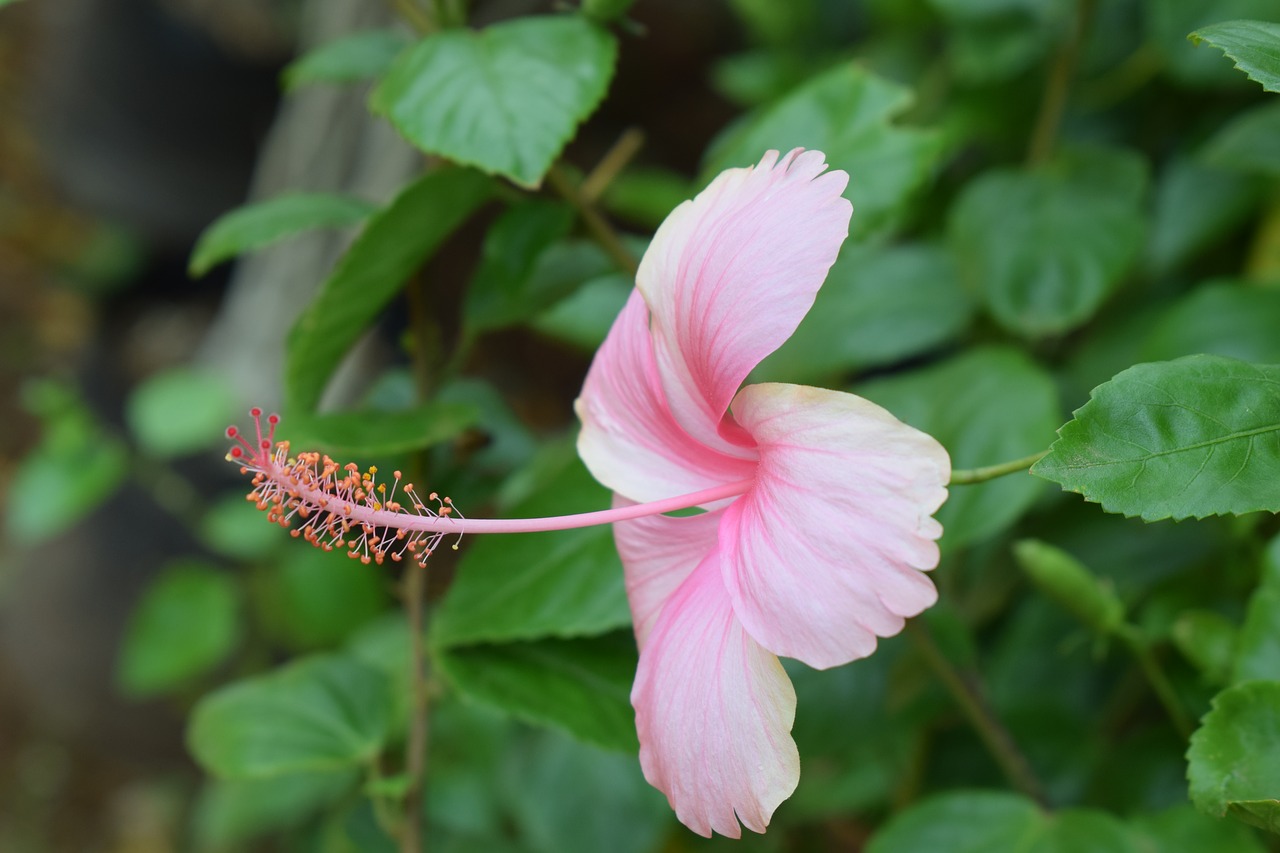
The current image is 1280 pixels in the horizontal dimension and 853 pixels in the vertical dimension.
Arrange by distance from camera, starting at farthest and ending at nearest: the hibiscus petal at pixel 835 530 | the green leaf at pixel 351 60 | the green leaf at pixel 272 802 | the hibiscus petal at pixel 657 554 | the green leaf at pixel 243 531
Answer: the green leaf at pixel 243 531 → the green leaf at pixel 272 802 → the green leaf at pixel 351 60 → the hibiscus petal at pixel 657 554 → the hibiscus petal at pixel 835 530

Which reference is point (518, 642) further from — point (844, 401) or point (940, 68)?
point (940, 68)

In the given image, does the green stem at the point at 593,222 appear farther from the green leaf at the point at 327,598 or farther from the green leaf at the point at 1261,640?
the green leaf at the point at 327,598

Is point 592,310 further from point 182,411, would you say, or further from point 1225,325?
point 182,411

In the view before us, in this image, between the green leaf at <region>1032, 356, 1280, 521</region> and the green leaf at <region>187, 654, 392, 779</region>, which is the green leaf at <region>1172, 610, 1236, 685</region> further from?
the green leaf at <region>187, 654, 392, 779</region>

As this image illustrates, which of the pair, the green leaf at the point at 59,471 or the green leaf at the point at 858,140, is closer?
the green leaf at the point at 858,140

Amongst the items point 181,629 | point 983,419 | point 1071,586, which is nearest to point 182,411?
point 181,629

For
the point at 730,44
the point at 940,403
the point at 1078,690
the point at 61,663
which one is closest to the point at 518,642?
the point at 940,403

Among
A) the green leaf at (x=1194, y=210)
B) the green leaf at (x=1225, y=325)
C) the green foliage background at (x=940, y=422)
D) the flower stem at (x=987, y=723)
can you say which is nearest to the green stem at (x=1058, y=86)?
the green foliage background at (x=940, y=422)
